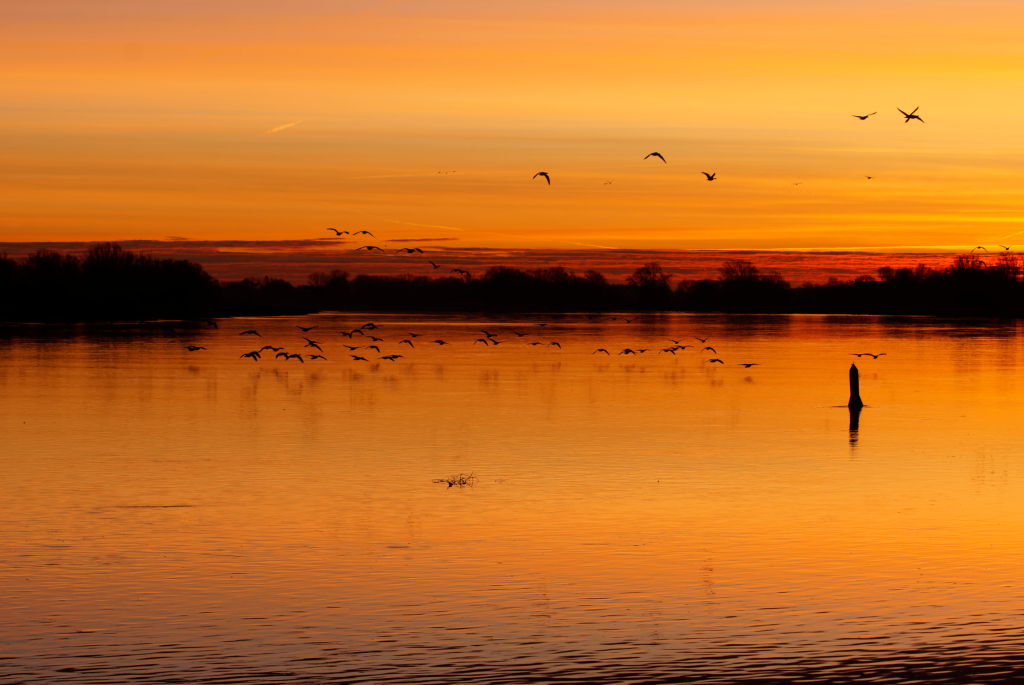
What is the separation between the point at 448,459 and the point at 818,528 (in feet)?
44.8

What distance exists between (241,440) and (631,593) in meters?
24.0

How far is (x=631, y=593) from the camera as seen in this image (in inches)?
722

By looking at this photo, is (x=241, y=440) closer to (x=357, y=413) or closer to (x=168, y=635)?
(x=357, y=413)

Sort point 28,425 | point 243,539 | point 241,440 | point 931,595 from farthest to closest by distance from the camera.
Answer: point 28,425
point 241,440
point 243,539
point 931,595

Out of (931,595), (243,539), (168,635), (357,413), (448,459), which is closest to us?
(168,635)

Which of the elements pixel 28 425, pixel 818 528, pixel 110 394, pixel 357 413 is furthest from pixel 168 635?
pixel 110 394

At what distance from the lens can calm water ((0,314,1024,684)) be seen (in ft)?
49.1

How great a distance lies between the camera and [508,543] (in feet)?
73.2

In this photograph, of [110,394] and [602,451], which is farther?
[110,394]

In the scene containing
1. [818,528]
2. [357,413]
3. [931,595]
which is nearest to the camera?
[931,595]

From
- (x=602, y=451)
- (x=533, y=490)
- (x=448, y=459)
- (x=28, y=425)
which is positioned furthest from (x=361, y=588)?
(x=28, y=425)

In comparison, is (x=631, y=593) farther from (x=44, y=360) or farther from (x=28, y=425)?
(x=44, y=360)

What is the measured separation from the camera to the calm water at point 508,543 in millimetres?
14969

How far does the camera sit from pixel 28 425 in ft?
143
